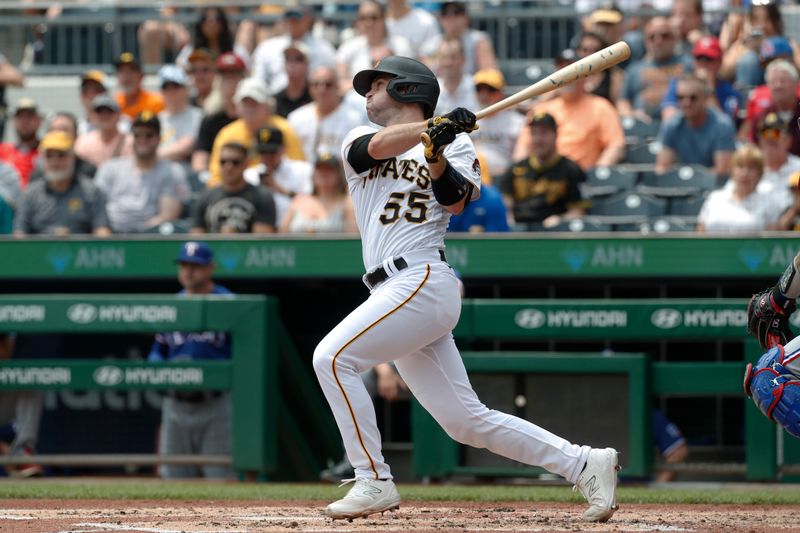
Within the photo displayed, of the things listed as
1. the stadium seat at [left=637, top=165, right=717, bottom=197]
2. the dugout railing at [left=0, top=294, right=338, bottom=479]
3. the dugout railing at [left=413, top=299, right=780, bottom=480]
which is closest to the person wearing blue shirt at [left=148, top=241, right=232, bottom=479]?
the dugout railing at [left=0, top=294, right=338, bottom=479]

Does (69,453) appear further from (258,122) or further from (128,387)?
(258,122)

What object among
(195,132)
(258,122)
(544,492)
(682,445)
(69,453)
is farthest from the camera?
(195,132)

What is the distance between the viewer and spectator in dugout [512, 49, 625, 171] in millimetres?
9641

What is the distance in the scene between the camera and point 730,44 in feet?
35.9

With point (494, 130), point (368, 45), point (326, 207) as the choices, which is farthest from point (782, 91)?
point (368, 45)

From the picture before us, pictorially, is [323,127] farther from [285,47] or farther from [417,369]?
[417,369]

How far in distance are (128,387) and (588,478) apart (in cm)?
362

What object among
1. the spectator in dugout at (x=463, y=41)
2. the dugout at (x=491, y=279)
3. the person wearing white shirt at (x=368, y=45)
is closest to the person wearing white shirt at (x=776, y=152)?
the dugout at (x=491, y=279)

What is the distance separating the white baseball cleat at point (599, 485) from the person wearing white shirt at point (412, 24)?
6.52 m

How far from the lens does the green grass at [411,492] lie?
6.32m

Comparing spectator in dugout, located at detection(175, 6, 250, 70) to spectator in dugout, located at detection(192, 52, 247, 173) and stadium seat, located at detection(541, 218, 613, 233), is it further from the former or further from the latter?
stadium seat, located at detection(541, 218, 613, 233)

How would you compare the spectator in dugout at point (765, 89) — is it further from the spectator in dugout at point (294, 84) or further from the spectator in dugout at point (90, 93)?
the spectator in dugout at point (90, 93)

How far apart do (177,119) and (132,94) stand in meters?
0.66

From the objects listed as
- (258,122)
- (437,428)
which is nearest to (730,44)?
(258,122)
